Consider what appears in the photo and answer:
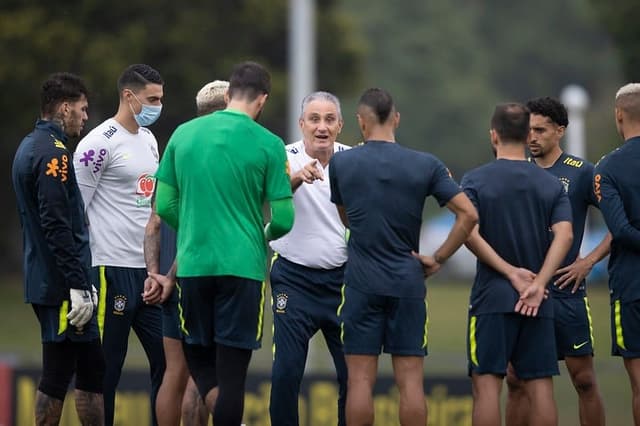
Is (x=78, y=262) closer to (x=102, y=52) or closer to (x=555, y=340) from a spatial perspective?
(x=555, y=340)

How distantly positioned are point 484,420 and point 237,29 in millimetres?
28667

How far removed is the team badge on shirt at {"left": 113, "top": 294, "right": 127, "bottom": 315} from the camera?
9539mm

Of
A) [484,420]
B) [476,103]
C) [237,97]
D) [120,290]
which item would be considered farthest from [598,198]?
[476,103]

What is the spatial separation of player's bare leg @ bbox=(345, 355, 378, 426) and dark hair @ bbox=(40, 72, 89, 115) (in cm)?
254

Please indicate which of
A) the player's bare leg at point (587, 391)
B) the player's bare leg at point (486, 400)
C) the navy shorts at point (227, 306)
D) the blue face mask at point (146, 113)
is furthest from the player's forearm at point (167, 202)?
the player's bare leg at point (587, 391)

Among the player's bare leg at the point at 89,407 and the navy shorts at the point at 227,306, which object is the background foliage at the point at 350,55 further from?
the navy shorts at the point at 227,306

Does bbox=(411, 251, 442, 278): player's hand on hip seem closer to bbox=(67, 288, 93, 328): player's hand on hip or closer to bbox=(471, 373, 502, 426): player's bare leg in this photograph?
bbox=(471, 373, 502, 426): player's bare leg

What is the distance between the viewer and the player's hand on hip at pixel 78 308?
863 cm

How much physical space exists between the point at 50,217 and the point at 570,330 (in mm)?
3723

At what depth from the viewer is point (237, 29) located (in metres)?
36.4

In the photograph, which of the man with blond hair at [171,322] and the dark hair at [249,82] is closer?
the dark hair at [249,82]

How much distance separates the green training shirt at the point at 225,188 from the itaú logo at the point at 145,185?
141 centimetres

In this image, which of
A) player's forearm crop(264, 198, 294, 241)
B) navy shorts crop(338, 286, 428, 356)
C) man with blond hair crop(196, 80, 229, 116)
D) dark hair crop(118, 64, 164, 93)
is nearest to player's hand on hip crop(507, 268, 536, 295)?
navy shorts crop(338, 286, 428, 356)

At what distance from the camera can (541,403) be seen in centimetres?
865
